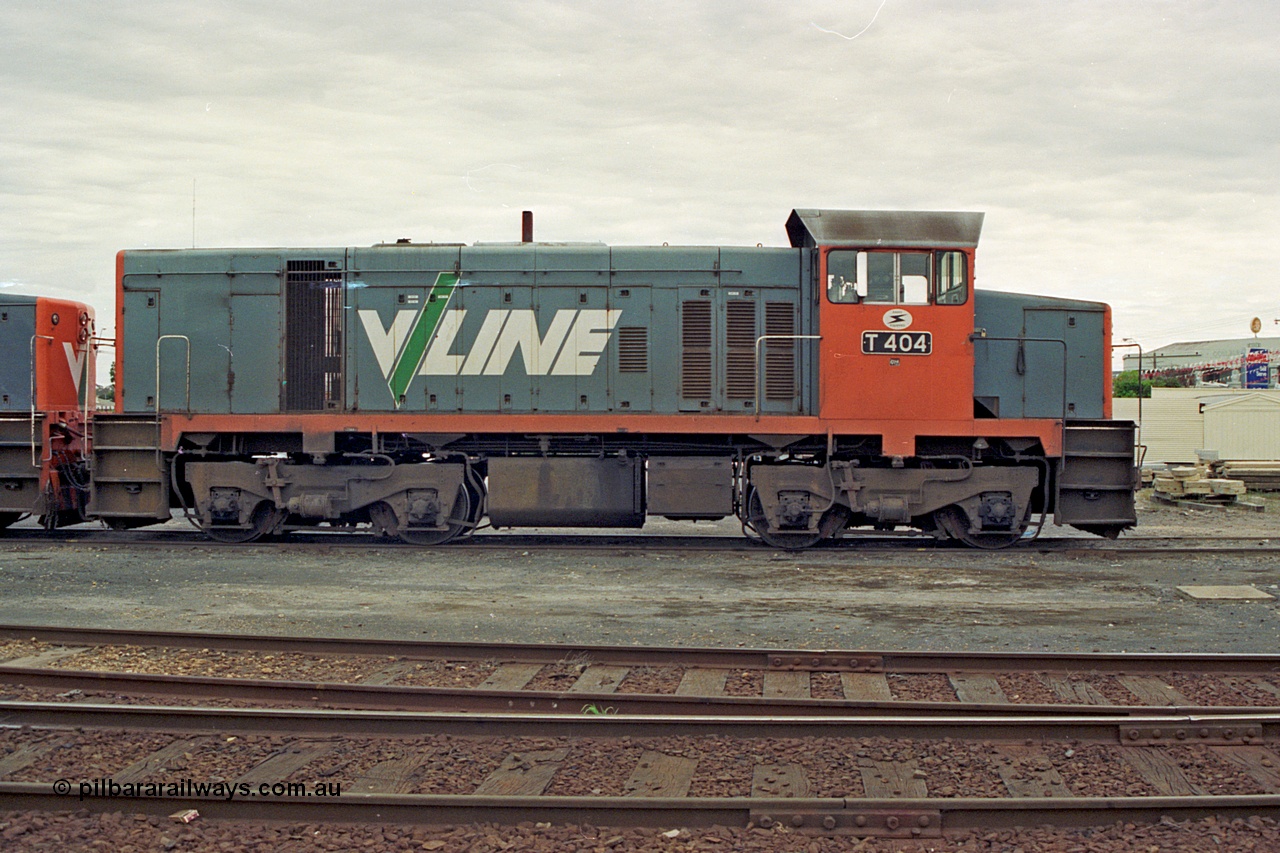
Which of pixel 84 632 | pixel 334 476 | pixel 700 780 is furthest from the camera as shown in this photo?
pixel 334 476

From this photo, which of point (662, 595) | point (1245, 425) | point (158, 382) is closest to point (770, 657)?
point (662, 595)

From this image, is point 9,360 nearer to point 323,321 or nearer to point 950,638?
point 323,321

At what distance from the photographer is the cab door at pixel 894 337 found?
38.6 ft

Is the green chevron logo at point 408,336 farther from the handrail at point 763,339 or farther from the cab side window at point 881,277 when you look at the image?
the cab side window at point 881,277

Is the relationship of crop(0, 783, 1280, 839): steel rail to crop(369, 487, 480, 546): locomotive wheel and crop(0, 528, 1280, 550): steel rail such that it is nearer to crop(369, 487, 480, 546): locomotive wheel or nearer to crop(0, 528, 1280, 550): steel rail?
crop(0, 528, 1280, 550): steel rail

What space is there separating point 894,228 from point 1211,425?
2206cm

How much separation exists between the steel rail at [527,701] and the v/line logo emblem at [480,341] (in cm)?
650

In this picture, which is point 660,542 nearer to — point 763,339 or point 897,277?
point 763,339

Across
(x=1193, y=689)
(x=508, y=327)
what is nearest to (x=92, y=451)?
(x=508, y=327)

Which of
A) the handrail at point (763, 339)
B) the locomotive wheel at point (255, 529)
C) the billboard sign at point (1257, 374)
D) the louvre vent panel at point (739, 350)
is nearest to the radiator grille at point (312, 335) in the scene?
the locomotive wheel at point (255, 529)

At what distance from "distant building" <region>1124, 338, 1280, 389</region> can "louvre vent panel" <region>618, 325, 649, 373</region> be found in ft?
91.2

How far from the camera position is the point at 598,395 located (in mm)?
12352

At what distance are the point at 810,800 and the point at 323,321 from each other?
394 inches

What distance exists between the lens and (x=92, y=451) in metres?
12.4
